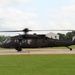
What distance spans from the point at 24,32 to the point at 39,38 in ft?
10.1

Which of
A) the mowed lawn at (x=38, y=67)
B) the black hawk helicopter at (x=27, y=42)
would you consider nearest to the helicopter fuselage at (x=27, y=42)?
the black hawk helicopter at (x=27, y=42)

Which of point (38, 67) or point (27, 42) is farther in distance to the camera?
point (27, 42)

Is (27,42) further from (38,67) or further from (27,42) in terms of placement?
(38,67)

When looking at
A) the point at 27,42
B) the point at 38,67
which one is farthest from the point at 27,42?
the point at 38,67

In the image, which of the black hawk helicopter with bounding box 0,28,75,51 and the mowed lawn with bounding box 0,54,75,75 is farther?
the black hawk helicopter with bounding box 0,28,75,51

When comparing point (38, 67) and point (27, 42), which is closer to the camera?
point (38, 67)

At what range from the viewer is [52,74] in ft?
42.2

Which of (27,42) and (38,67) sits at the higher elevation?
(27,42)

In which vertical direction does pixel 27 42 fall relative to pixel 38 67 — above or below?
above

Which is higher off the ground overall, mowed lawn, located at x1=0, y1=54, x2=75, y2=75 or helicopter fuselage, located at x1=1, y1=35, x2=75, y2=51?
helicopter fuselage, located at x1=1, y1=35, x2=75, y2=51

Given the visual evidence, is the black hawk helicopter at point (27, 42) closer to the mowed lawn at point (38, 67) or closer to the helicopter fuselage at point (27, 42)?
the helicopter fuselage at point (27, 42)

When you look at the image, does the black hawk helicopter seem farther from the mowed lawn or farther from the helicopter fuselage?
the mowed lawn

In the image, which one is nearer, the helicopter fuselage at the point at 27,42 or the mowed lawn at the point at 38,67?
the mowed lawn at the point at 38,67

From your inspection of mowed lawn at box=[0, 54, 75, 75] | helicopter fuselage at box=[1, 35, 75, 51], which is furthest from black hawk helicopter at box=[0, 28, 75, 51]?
mowed lawn at box=[0, 54, 75, 75]
